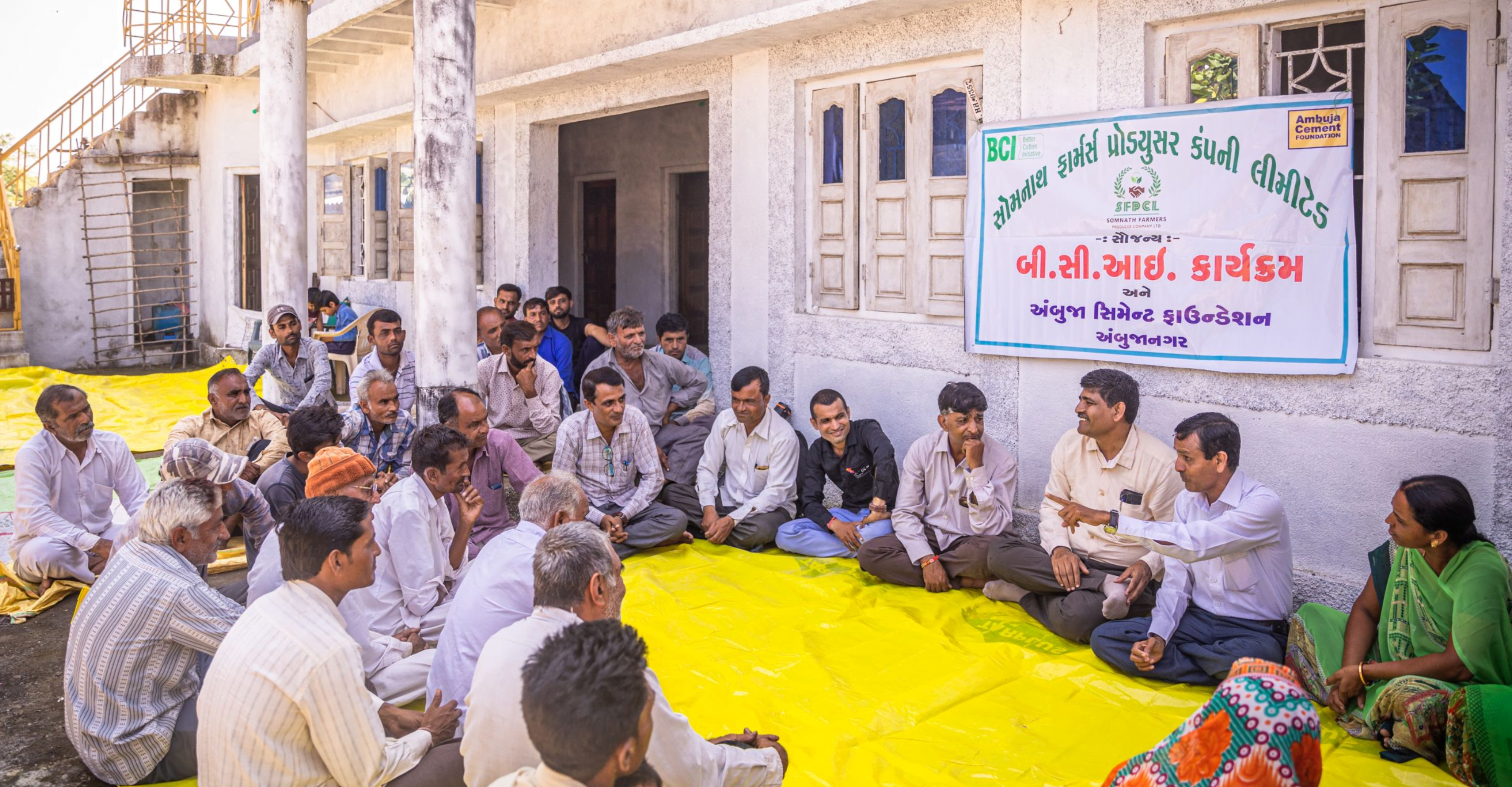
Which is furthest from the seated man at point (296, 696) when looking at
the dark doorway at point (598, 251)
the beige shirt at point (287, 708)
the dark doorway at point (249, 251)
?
the dark doorway at point (249, 251)

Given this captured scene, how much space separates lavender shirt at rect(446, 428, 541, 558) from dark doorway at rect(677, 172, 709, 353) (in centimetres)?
713

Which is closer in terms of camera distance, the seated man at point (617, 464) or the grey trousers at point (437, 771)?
the grey trousers at point (437, 771)

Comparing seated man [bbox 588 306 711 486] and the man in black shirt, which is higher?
the man in black shirt

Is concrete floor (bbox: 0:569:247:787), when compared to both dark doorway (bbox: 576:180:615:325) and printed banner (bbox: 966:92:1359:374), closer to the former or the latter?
printed banner (bbox: 966:92:1359:374)

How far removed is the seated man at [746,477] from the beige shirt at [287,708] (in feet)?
12.4

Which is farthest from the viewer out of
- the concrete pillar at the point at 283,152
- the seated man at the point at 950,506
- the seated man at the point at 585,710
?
the concrete pillar at the point at 283,152

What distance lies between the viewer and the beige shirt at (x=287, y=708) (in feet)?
9.46

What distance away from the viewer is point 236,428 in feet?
21.6

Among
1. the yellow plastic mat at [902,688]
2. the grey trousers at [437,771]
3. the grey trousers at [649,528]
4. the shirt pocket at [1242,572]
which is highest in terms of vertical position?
the shirt pocket at [1242,572]

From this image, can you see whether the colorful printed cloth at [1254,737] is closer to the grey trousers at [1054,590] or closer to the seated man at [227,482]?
the grey trousers at [1054,590]

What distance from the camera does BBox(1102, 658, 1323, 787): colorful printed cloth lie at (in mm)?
2537

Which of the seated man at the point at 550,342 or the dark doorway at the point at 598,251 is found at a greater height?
the dark doorway at the point at 598,251

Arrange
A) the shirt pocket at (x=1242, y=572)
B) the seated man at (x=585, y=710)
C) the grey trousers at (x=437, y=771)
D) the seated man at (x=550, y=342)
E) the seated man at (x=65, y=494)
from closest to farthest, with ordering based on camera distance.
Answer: the seated man at (x=585, y=710) < the grey trousers at (x=437, y=771) < the shirt pocket at (x=1242, y=572) < the seated man at (x=65, y=494) < the seated man at (x=550, y=342)

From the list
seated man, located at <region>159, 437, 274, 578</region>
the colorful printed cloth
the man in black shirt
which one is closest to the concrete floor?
seated man, located at <region>159, 437, 274, 578</region>
